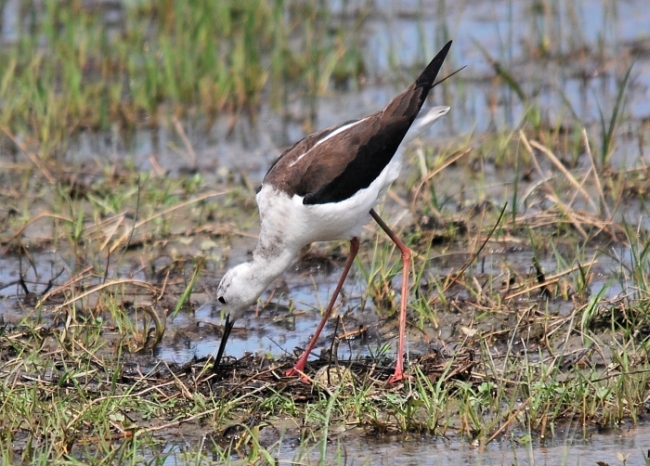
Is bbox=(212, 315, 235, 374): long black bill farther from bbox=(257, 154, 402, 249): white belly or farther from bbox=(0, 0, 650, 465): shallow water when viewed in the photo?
bbox=(257, 154, 402, 249): white belly

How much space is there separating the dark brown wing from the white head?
40 cm

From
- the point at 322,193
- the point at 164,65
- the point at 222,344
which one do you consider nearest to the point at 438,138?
the point at 164,65

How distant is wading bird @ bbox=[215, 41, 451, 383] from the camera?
4980mm

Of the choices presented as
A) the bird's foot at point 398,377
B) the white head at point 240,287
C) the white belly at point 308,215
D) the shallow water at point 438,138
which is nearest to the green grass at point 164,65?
the shallow water at point 438,138

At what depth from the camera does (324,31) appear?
30.7 ft

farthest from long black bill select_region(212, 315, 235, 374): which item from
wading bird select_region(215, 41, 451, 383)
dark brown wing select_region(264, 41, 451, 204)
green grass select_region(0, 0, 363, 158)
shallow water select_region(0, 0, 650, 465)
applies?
green grass select_region(0, 0, 363, 158)

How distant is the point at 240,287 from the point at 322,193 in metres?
0.56

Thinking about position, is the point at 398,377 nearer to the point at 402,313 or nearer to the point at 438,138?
the point at 402,313

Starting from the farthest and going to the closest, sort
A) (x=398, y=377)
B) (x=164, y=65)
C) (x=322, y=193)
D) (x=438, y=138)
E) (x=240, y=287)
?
(x=164, y=65)
(x=438, y=138)
(x=240, y=287)
(x=322, y=193)
(x=398, y=377)

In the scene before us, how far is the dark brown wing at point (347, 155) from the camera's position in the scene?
499 cm

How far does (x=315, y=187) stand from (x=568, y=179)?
77.2 inches

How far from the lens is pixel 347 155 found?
512 centimetres

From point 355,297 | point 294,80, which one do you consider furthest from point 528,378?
point 294,80

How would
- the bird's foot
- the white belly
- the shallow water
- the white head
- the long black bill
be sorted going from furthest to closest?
the white head, the white belly, the long black bill, the bird's foot, the shallow water
